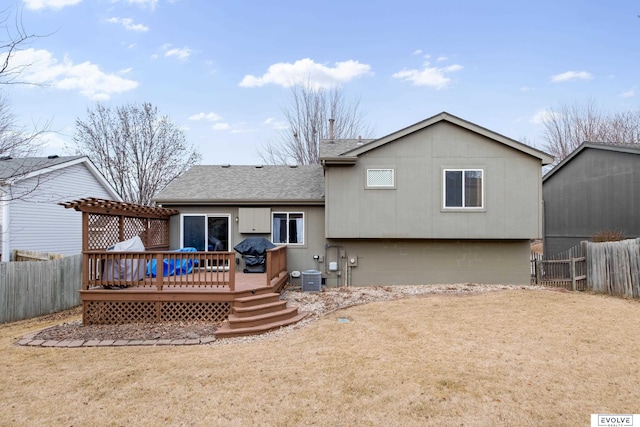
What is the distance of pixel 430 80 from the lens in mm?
20750

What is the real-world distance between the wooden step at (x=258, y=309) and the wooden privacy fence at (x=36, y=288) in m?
5.65

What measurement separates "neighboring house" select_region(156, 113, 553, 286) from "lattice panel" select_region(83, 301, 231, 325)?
4070mm

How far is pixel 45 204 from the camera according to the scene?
14188 mm

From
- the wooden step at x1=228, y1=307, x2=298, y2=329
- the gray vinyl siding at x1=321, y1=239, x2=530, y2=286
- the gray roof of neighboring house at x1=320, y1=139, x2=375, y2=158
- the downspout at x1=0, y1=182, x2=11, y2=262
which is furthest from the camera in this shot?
the downspout at x1=0, y1=182, x2=11, y2=262

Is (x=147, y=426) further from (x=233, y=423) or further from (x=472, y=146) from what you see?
(x=472, y=146)

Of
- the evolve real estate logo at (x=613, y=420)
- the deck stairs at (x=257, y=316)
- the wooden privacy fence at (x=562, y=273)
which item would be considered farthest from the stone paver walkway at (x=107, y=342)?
the wooden privacy fence at (x=562, y=273)

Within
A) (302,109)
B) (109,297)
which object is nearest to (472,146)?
(109,297)

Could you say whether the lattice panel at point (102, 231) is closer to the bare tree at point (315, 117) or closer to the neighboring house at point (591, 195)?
the bare tree at point (315, 117)

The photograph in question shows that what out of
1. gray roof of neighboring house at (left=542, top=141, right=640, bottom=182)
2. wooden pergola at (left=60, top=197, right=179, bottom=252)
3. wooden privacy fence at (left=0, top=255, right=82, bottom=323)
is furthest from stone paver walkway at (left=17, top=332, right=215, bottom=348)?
gray roof of neighboring house at (left=542, top=141, right=640, bottom=182)

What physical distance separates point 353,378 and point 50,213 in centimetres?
1496

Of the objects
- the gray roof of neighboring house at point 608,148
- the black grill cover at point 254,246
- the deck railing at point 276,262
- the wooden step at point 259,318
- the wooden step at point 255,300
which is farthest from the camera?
the gray roof of neighboring house at point 608,148

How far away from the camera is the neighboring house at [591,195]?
12969mm

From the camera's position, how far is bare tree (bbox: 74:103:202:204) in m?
22.3

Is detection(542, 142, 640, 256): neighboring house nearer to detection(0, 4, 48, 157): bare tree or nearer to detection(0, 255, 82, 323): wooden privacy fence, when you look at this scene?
detection(0, 4, 48, 157): bare tree
